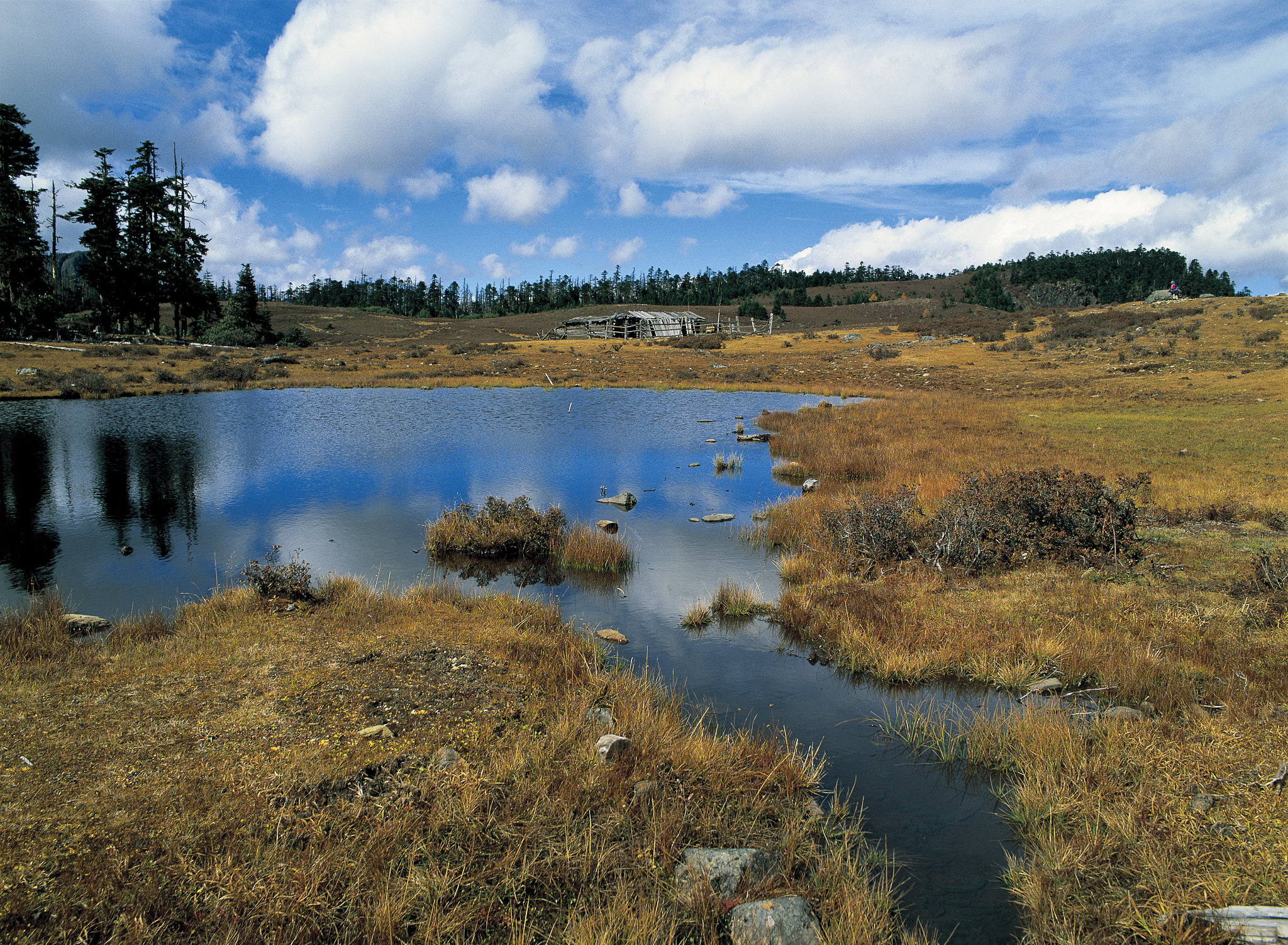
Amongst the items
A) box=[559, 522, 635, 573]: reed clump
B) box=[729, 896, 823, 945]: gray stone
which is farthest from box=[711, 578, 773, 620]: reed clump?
box=[729, 896, 823, 945]: gray stone

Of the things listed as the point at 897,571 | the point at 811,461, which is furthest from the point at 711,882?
the point at 811,461

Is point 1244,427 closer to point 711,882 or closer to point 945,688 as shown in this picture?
point 945,688

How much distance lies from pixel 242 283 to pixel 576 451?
6563 centimetres

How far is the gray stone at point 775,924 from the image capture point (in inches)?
162

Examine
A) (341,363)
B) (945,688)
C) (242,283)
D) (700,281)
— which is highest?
(700,281)

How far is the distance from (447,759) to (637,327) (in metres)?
81.9

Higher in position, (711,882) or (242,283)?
(242,283)

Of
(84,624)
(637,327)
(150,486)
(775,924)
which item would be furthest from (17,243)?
(775,924)

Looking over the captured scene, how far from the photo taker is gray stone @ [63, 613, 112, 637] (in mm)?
8852

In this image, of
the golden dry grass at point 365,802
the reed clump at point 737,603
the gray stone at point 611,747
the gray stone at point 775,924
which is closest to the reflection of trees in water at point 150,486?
the golden dry grass at point 365,802

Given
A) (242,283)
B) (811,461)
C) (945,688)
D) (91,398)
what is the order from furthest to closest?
(242,283) < (91,398) < (811,461) < (945,688)

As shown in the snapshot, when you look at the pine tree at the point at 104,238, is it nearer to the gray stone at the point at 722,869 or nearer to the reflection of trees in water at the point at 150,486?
the reflection of trees in water at the point at 150,486

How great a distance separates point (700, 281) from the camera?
156000mm

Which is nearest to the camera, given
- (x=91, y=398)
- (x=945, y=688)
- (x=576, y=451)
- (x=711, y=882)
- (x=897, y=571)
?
(x=711, y=882)
